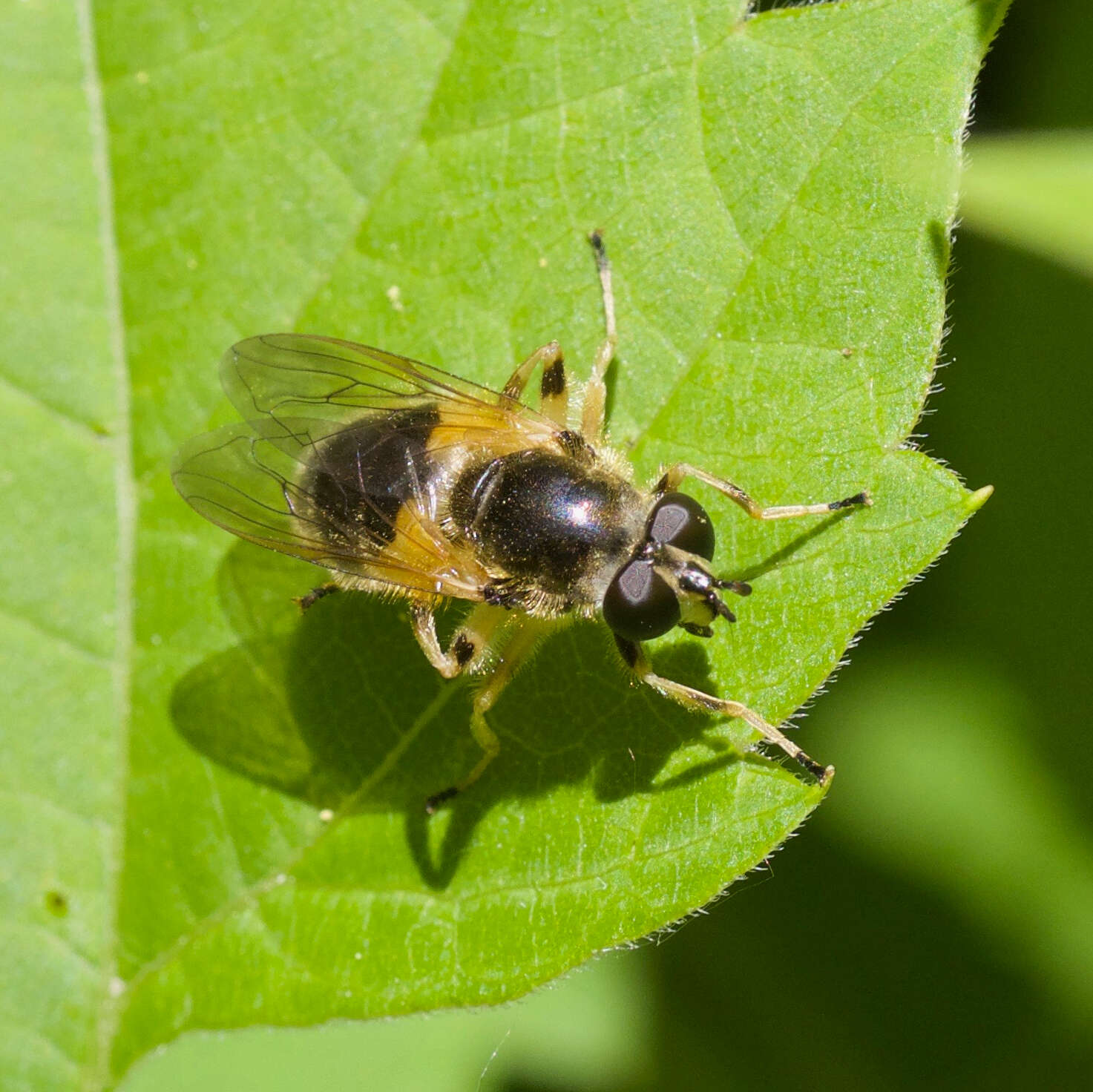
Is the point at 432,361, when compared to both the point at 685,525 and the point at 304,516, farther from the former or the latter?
the point at 685,525

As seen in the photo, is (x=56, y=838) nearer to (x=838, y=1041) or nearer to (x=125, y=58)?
(x=125, y=58)

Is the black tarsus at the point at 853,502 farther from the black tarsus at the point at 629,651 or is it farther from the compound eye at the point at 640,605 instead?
the black tarsus at the point at 629,651

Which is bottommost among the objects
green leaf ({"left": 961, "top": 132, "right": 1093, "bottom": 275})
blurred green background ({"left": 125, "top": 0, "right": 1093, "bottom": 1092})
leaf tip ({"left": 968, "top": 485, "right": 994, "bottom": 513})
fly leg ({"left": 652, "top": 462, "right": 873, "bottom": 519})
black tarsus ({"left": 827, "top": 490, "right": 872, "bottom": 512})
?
blurred green background ({"left": 125, "top": 0, "right": 1093, "bottom": 1092})

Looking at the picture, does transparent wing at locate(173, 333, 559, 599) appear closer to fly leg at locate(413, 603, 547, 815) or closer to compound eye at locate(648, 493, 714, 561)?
fly leg at locate(413, 603, 547, 815)

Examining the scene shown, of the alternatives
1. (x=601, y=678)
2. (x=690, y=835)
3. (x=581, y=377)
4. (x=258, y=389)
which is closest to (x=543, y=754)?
(x=601, y=678)

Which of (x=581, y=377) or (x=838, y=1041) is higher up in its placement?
(x=581, y=377)

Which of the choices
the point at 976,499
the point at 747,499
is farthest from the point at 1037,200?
the point at 747,499

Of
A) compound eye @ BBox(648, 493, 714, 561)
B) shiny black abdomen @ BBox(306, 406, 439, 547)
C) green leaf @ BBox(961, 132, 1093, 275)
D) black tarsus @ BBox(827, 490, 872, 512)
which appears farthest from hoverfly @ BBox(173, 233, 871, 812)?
green leaf @ BBox(961, 132, 1093, 275)
